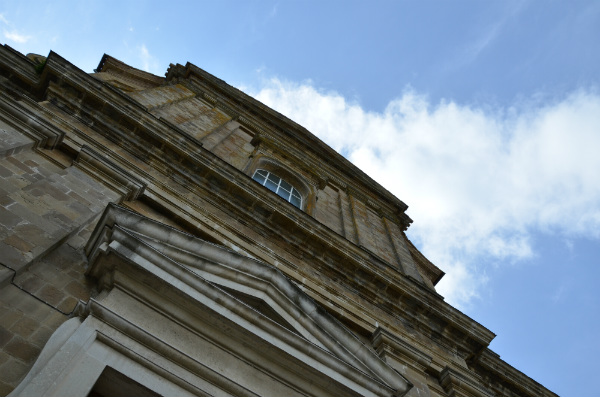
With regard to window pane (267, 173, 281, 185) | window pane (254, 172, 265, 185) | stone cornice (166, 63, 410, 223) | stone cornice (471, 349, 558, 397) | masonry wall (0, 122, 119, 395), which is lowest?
masonry wall (0, 122, 119, 395)

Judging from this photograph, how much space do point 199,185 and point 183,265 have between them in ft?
11.3

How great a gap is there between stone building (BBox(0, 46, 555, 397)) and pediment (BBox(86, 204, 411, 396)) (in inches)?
0.7

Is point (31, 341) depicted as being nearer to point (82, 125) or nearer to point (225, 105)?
point (82, 125)

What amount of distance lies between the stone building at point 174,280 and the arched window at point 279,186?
0.88m

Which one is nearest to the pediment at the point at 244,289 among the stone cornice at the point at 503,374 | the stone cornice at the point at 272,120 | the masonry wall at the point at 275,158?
the stone cornice at the point at 503,374

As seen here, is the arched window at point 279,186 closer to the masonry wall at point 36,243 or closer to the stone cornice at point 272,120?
the stone cornice at point 272,120

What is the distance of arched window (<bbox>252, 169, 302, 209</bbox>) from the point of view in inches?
496

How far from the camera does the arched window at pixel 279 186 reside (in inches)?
496

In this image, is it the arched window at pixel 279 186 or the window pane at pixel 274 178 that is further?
the window pane at pixel 274 178

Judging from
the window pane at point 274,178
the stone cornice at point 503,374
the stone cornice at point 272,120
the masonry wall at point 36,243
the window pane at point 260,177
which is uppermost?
the stone cornice at point 272,120

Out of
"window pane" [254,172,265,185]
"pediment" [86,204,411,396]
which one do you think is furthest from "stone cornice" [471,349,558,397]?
"window pane" [254,172,265,185]

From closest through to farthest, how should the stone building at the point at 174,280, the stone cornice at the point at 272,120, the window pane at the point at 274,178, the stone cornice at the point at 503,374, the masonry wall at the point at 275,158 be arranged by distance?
the stone building at the point at 174,280, the stone cornice at the point at 503,374, the masonry wall at the point at 275,158, the window pane at the point at 274,178, the stone cornice at the point at 272,120

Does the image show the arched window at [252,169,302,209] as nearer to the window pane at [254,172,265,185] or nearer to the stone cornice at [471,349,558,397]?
the window pane at [254,172,265,185]

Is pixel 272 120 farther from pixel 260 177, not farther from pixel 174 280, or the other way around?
pixel 174 280
